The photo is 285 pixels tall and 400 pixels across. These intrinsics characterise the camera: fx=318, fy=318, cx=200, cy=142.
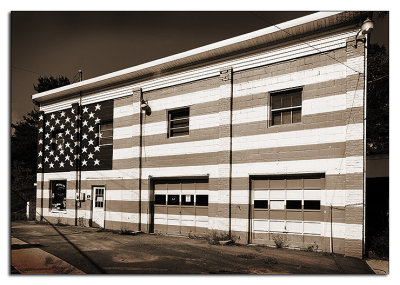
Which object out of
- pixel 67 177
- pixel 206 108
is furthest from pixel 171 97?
pixel 67 177

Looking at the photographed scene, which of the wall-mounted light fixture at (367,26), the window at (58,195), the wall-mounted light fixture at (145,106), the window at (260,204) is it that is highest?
the wall-mounted light fixture at (367,26)

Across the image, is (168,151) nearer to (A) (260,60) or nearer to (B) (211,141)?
(B) (211,141)

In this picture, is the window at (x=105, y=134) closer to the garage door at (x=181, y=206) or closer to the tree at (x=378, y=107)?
the garage door at (x=181, y=206)

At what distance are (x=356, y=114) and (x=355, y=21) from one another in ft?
9.32

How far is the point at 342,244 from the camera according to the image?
955cm

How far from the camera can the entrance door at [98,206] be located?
15.4 m

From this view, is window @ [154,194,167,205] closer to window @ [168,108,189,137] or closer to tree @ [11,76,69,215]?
window @ [168,108,189,137]

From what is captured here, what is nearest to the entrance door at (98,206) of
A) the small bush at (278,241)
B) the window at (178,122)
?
the window at (178,122)

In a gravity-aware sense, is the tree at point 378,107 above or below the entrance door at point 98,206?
above

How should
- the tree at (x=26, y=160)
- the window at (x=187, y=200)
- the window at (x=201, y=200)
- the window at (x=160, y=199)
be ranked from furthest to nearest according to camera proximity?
the tree at (x=26, y=160) → the window at (x=160, y=199) → the window at (x=187, y=200) → the window at (x=201, y=200)

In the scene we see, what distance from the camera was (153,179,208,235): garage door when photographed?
12.6 metres

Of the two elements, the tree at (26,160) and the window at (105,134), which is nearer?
the tree at (26,160)

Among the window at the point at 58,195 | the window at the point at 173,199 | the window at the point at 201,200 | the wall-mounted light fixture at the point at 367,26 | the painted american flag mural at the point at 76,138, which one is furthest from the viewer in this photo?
the window at the point at 58,195

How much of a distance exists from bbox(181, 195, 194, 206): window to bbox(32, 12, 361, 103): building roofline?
5.43 meters
